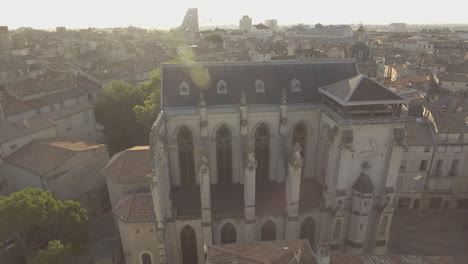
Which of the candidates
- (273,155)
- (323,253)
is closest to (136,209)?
(273,155)

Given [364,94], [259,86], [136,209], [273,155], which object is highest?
[364,94]

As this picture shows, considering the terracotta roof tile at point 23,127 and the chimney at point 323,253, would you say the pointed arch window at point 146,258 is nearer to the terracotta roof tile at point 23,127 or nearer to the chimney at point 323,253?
the chimney at point 323,253

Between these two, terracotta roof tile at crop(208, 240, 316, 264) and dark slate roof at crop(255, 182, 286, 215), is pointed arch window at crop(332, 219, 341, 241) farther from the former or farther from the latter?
terracotta roof tile at crop(208, 240, 316, 264)

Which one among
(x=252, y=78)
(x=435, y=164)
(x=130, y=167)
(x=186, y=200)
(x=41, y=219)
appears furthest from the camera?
(x=435, y=164)

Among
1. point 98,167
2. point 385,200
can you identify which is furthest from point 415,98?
point 98,167

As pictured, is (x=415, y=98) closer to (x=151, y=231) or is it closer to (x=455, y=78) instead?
(x=455, y=78)

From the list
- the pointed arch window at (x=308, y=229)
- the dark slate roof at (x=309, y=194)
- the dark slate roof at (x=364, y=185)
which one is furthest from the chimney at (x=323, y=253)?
the pointed arch window at (x=308, y=229)

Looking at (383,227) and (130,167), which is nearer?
(383,227)

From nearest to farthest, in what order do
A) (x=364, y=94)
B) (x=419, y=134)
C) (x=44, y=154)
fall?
1. (x=364, y=94)
2. (x=44, y=154)
3. (x=419, y=134)

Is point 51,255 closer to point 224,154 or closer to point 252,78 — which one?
Result: point 224,154
